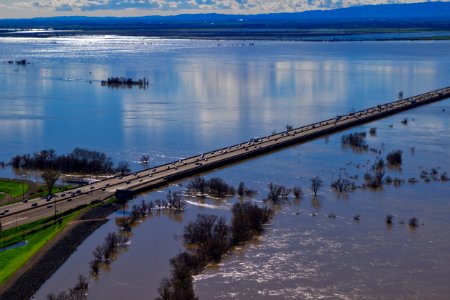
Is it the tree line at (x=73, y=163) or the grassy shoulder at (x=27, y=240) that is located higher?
the tree line at (x=73, y=163)

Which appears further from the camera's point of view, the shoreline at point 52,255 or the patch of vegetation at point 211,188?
the patch of vegetation at point 211,188

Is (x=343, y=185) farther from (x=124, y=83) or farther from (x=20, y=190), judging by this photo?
(x=124, y=83)

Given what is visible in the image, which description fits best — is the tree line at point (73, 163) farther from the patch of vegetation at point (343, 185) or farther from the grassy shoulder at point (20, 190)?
the patch of vegetation at point (343, 185)

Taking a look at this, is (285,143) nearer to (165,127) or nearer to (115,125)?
(165,127)

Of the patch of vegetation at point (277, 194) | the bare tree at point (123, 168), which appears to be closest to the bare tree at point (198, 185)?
the patch of vegetation at point (277, 194)

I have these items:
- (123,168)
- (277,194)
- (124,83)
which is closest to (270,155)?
(123,168)

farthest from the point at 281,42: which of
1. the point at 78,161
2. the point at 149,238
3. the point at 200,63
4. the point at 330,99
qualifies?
the point at 149,238
